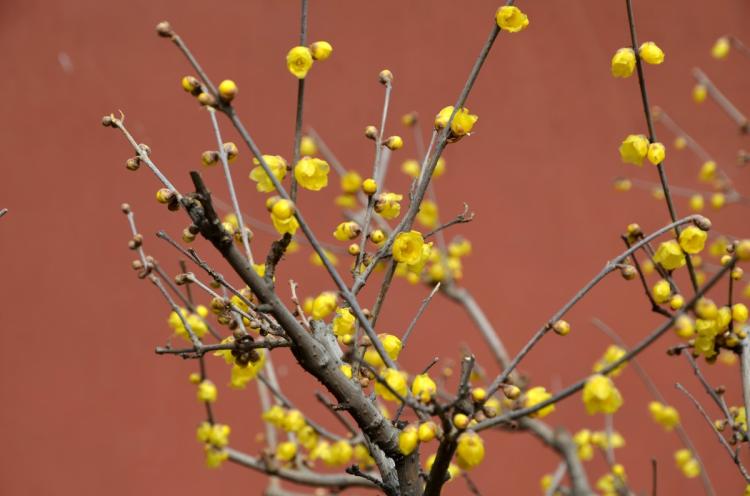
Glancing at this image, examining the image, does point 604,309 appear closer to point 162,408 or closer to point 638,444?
point 638,444

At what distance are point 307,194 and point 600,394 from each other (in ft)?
5.74

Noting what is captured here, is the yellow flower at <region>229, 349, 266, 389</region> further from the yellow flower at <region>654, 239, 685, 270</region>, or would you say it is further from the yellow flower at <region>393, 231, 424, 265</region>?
the yellow flower at <region>654, 239, 685, 270</region>

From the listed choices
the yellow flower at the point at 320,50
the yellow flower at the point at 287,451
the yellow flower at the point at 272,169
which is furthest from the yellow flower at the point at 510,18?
the yellow flower at the point at 287,451

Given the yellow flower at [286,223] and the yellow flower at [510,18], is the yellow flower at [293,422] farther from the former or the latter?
the yellow flower at [510,18]

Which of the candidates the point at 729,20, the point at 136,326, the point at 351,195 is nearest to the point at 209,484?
the point at 136,326

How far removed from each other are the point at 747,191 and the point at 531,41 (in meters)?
1.13

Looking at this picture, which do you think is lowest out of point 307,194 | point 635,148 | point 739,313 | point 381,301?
point 739,313

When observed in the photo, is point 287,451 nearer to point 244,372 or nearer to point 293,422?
point 293,422

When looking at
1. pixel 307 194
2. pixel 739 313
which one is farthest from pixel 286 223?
pixel 307 194

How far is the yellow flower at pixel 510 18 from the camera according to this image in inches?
32.7

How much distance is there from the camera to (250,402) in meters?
2.17

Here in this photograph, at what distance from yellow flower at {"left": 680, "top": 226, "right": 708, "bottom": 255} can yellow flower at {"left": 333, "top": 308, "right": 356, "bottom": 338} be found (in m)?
0.44

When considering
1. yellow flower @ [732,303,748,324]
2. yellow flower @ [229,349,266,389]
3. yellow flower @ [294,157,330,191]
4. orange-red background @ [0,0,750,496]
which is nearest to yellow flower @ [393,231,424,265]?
yellow flower @ [294,157,330,191]

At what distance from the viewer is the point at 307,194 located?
90.4 inches
